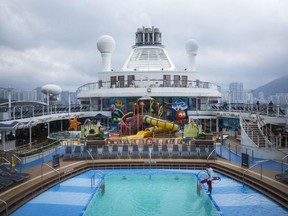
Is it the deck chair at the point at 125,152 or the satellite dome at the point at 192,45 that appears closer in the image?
the deck chair at the point at 125,152

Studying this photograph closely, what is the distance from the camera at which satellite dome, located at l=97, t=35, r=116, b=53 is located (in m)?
30.0

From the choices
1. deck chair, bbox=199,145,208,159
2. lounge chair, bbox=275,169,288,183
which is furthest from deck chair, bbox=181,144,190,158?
lounge chair, bbox=275,169,288,183

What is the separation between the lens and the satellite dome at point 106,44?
3001cm

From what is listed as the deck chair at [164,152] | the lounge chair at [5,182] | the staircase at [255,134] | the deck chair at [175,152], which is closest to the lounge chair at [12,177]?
the lounge chair at [5,182]

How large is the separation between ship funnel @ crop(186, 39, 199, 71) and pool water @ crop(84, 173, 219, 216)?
70.4 ft

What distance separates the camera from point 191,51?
31.5 metres

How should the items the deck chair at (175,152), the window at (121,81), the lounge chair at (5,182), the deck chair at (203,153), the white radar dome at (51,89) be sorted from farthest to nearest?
the white radar dome at (51,89), the window at (121,81), the deck chair at (175,152), the deck chair at (203,153), the lounge chair at (5,182)

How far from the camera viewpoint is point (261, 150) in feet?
45.6

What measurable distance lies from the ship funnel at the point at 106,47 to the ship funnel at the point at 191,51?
25.9 ft

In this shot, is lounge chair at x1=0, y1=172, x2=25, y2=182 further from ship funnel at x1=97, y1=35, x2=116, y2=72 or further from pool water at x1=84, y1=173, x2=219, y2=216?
ship funnel at x1=97, y1=35, x2=116, y2=72

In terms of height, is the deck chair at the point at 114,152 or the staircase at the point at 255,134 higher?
the staircase at the point at 255,134

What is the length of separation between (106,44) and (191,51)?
355 inches

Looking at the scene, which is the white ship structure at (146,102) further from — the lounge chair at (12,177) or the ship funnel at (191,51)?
the lounge chair at (12,177)

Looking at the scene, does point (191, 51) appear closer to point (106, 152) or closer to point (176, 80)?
point (176, 80)
